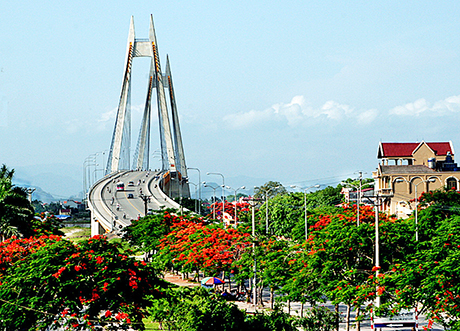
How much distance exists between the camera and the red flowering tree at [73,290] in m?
17.5

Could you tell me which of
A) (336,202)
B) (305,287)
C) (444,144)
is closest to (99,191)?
(336,202)

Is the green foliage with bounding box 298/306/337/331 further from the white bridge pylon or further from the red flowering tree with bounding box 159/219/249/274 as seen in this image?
the white bridge pylon

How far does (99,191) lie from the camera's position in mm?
87625

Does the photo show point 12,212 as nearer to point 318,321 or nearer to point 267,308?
point 267,308

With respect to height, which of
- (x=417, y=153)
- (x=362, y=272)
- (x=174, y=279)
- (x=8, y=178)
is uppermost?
(x=417, y=153)

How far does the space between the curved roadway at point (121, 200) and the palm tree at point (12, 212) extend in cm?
3333

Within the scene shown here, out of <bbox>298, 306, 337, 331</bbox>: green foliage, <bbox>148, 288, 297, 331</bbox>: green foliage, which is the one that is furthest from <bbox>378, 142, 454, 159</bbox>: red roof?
<bbox>148, 288, 297, 331</bbox>: green foliage

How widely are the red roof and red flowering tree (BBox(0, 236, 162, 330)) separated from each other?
64.2 m

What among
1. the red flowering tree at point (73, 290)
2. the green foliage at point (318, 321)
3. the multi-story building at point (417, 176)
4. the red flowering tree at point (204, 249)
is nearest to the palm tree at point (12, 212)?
the red flowering tree at point (204, 249)

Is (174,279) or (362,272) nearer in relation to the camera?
(362,272)

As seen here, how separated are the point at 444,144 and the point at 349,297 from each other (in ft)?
207

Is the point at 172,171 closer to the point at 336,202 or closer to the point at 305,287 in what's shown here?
the point at 336,202

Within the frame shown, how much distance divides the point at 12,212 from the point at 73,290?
12945 millimetres

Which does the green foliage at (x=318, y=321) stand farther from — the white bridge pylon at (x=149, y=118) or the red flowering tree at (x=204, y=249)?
the white bridge pylon at (x=149, y=118)
